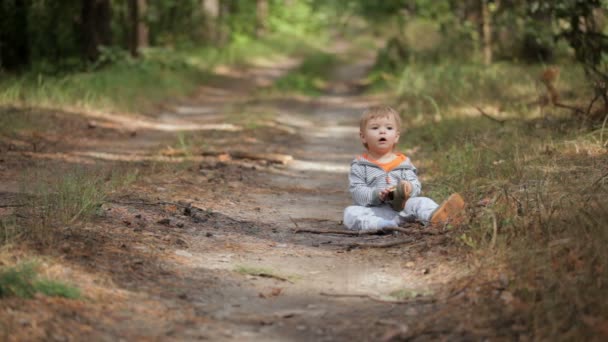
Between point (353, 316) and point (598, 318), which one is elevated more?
point (598, 318)

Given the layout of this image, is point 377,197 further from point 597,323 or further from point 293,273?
point 597,323

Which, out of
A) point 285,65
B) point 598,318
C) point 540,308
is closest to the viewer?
point 598,318

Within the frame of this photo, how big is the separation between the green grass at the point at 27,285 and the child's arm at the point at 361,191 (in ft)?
8.69

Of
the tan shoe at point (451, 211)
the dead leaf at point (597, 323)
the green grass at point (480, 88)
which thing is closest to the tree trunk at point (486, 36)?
the green grass at point (480, 88)

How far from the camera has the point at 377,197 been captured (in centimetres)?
585

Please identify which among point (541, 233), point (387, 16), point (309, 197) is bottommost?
point (309, 197)

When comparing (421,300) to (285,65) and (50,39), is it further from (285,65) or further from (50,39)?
(285,65)

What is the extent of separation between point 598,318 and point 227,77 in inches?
808

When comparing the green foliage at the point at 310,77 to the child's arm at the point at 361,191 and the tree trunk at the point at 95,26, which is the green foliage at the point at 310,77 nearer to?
the tree trunk at the point at 95,26

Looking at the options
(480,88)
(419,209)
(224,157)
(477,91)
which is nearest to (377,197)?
(419,209)

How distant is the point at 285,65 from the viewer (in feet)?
95.2

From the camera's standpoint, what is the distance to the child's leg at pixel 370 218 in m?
5.70

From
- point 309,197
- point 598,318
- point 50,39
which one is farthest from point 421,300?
point 50,39

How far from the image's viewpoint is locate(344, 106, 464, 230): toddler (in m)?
5.68
